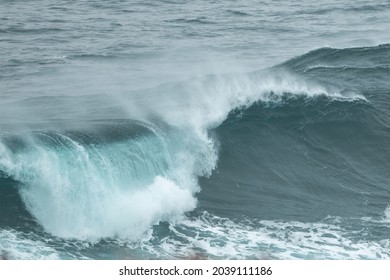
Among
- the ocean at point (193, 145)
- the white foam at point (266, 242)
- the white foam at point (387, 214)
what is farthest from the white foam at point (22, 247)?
the white foam at point (387, 214)

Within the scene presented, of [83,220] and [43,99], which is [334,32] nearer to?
[43,99]

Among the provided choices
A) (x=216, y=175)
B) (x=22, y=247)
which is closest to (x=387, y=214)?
(x=216, y=175)

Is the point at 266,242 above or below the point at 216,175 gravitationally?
below

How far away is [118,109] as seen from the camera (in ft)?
81.8

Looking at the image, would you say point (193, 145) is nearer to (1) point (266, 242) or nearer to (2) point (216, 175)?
(2) point (216, 175)

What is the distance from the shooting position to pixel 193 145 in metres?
21.9

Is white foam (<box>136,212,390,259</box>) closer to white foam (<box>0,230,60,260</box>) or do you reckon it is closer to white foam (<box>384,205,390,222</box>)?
white foam (<box>384,205,390,222</box>)

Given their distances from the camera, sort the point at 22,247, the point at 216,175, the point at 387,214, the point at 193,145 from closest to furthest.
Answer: the point at 22,247, the point at 387,214, the point at 216,175, the point at 193,145

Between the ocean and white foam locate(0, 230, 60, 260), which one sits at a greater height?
the ocean

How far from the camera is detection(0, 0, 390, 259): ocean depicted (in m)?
17.6

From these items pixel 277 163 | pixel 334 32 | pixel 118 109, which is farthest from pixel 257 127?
pixel 334 32

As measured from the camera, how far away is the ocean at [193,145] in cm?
1759

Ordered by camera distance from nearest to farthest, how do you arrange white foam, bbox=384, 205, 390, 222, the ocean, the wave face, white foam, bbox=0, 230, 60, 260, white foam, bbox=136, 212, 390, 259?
white foam, bbox=0, 230, 60, 260 → white foam, bbox=136, 212, 390, 259 → the wave face → the ocean → white foam, bbox=384, 205, 390, 222

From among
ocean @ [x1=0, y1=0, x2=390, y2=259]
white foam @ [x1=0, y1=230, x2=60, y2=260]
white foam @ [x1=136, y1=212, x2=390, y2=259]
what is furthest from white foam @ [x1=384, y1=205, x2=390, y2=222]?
white foam @ [x1=0, y1=230, x2=60, y2=260]
